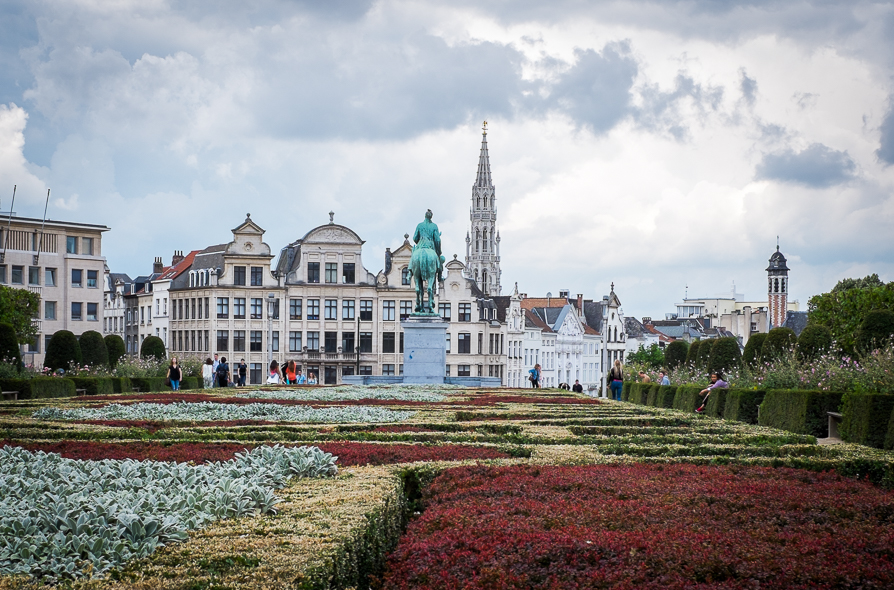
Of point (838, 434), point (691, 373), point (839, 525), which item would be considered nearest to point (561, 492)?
point (839, 525)

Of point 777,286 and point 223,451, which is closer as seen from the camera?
point 223,451

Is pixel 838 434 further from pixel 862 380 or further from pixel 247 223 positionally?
pixel 247 223

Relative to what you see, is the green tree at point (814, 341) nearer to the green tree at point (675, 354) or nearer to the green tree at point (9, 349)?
the green tree at point (675, 354)

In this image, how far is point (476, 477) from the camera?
9266mm

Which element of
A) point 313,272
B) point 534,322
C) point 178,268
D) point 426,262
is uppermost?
point 178,268

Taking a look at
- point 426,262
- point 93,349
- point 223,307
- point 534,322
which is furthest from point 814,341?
point 534,322

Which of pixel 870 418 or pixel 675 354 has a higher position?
pixel 675 354

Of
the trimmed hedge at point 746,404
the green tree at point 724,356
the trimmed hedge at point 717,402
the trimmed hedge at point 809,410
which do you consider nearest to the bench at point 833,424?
the trimmed hedge at point 809,410

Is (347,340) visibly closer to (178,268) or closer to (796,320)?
(178,268)

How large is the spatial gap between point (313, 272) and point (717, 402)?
55.3 meters

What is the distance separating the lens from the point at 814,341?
92.3 ft

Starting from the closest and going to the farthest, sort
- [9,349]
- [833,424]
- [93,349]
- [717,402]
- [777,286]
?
[833,424] → [717,402] → [9,349] → [93,349] → [777,286]

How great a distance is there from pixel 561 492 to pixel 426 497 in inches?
49.9

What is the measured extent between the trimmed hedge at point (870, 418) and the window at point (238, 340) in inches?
2492
